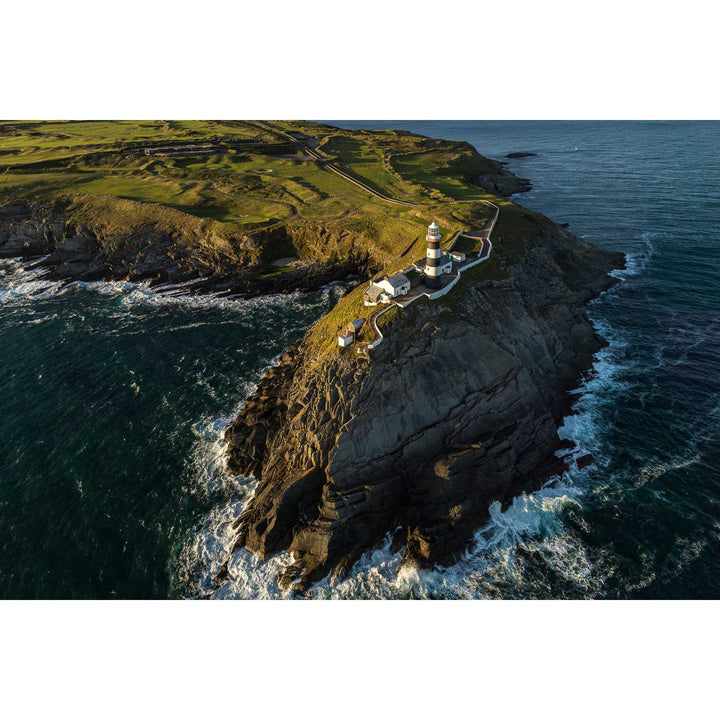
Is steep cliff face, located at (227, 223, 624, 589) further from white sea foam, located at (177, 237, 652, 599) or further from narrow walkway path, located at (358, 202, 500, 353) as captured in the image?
white sea foam, located at (177, 237, 652, 599)

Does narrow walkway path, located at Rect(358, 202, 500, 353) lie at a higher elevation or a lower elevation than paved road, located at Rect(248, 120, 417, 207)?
lower

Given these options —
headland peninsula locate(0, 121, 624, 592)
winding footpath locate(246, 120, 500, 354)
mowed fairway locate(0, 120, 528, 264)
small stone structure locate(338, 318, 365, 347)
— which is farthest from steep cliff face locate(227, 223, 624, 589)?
mowed fairway locate(0, 120, 528, 264)

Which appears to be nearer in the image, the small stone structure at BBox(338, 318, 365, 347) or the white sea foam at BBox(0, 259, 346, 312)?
the small stone structure at BBox(338, 318, 365, 347)

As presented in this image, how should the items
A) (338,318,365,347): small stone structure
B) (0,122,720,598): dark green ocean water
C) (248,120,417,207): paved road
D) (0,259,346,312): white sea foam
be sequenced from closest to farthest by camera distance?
(0,122,720,598): dark green ocean water
(338,318,365,347): small stone structure
(0,259,346,312): white sea foam
(248,120,417,207): paved road

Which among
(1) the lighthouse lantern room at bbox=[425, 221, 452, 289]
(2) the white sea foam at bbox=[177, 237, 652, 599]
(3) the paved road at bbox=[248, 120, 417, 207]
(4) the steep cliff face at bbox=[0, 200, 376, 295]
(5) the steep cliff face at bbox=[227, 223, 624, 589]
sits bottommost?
(2) the white sea foam at bbox=[177, 237, 652, 599]

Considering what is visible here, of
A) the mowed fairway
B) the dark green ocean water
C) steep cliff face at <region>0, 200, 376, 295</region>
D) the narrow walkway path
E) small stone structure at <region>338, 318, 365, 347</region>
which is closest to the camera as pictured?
the dark green ocean water

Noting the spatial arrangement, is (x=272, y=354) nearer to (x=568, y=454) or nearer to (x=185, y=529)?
(x=185, y=529)

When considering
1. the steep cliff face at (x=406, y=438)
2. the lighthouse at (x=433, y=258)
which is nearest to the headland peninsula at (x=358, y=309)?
the steep cliff face at (x=406, y=438)
